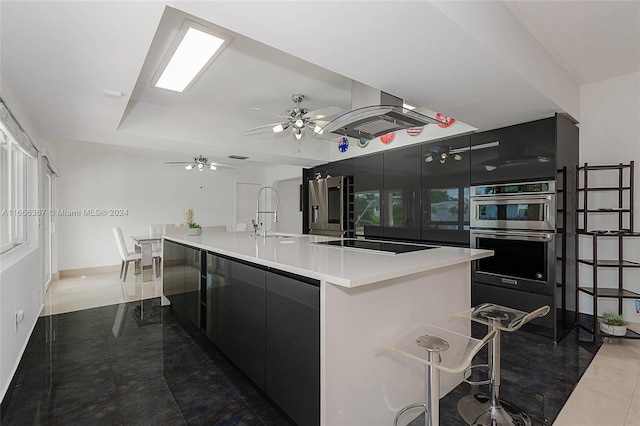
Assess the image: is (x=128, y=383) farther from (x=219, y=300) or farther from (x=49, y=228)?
(x=49, y=228)

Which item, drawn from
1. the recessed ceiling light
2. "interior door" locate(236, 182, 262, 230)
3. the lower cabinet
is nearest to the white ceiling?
the recessed ceiling light

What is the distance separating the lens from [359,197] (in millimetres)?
5059

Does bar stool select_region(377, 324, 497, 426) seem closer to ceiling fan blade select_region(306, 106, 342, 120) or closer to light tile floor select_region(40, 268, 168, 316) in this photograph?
ceiling fan blade select_region(306, 106, 342, 120)

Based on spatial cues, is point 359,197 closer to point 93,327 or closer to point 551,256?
point 551,256

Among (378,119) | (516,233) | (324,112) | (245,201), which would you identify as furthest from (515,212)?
(245,201)

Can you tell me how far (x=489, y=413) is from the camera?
1833mm

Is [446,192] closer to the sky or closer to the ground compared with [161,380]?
closer to the sky

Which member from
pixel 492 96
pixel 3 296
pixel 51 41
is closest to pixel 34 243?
pixel 3 296

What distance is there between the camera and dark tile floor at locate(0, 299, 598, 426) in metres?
1.84

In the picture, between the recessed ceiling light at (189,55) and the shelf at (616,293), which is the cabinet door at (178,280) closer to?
the recessed ceiling light at (189,55)

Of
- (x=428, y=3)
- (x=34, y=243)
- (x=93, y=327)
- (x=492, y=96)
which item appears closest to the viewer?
(x=428, y=3)

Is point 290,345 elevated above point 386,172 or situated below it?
below

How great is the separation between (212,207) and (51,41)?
6079 mm

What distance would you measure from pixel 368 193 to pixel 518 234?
2196 mm
